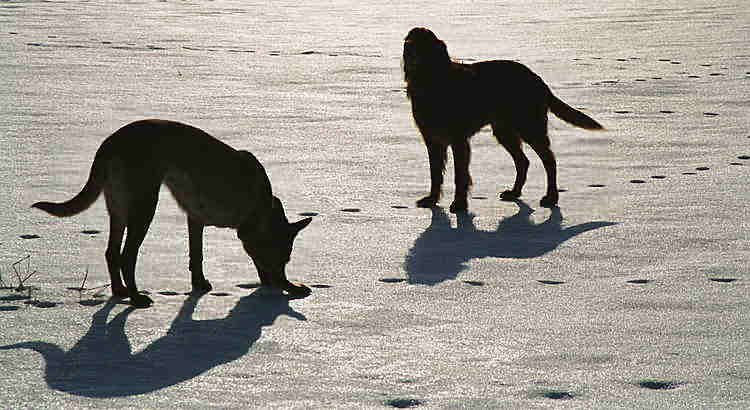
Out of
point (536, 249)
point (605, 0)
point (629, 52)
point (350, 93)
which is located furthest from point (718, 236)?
point (605, 0)

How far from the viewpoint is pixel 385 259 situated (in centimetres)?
644

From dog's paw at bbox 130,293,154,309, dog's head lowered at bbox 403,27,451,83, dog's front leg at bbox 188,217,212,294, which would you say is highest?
dog's head lowered at bbox 403,27,451,83

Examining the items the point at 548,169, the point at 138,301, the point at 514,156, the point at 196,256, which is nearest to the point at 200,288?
the point at 196,256

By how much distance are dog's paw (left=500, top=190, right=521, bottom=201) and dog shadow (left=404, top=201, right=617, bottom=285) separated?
0.87 feet

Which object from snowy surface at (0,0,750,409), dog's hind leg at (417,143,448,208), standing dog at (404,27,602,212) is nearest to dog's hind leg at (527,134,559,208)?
standing dog at (404,27,602,212)

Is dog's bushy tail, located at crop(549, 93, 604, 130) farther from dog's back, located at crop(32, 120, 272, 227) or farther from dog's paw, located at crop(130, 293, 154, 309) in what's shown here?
dog's paw, located at crop(130, 293, 154, 309)

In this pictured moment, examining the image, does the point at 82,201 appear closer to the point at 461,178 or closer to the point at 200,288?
the point at 200,288

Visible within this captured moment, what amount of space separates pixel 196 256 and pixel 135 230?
1.33ft

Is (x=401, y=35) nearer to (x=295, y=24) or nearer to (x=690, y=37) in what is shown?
(x=295, y=24)

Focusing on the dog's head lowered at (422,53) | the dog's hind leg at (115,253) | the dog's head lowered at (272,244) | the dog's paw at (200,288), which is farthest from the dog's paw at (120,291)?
the dog's head lowered at (422,53)

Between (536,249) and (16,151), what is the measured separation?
166 inches

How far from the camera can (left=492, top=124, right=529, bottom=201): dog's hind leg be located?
8.13 meters

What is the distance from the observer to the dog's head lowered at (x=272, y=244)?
5660mm

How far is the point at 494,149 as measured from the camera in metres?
9.80
